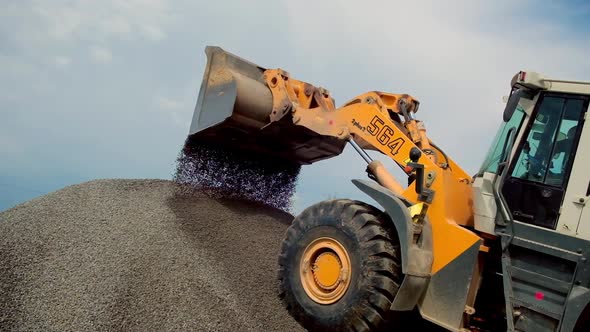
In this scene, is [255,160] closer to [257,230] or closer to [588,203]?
[257,230]

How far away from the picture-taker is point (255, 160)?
7.97m

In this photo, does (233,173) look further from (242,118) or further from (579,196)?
(579,196)

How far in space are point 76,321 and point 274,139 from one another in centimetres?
383

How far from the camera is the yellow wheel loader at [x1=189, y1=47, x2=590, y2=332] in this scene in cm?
412

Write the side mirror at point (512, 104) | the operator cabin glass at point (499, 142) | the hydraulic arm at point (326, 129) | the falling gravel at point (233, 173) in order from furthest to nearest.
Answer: the falling gravel at point (233, 173)
the hydraulic arm at point (326, 129)
the operator cabin glass at point (499, 142)
the side mirror at point (512, 104)

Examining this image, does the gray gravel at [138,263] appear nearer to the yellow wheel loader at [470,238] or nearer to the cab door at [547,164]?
the yellow wheel loader at [470,238]

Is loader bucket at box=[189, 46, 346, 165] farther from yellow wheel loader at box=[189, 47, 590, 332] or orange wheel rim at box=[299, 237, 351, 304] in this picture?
orange wheel rim at box=[299, 237, 351, 304]

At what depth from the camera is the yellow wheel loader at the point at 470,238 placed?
4117 millimetres

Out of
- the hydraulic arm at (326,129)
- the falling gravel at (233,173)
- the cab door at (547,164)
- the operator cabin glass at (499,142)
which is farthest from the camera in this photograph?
the falling gravel at (233,173)

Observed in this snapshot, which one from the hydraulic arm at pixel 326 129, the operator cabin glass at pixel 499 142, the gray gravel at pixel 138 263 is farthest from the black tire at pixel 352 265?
the operator cabin glass at pixel 499 142

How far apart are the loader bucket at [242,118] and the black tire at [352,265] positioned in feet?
6.32

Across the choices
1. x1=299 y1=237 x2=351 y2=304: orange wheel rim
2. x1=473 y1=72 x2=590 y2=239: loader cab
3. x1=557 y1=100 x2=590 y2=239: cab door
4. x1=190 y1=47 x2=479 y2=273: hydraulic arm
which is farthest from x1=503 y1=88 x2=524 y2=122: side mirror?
x1=299 y1=237 x2=351 y2=304: orange wheel rim

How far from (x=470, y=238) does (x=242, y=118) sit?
135 inches

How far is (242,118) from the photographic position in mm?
6855
